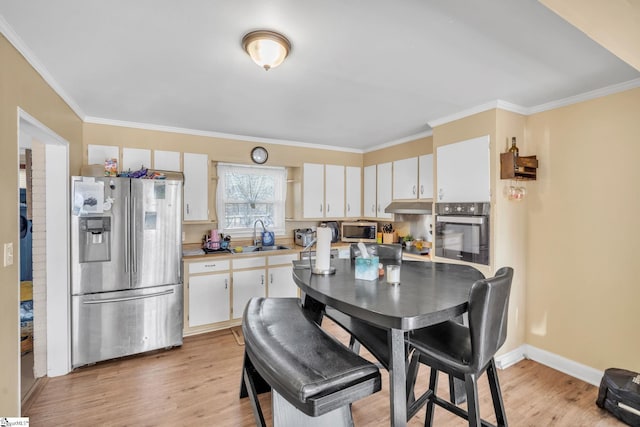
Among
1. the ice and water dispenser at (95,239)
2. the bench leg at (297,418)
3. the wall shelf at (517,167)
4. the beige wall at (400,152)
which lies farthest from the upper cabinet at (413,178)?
the ice and water dispenser at (95,239)

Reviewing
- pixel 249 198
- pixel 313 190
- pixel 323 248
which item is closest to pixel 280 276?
pixel 249 198

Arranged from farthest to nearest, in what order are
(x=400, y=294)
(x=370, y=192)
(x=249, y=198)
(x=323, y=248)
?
(x=370, y=192)
(x=249, y=198)
(x=323, y=248)
(x=400, y=294)

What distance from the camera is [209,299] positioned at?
3.69 m

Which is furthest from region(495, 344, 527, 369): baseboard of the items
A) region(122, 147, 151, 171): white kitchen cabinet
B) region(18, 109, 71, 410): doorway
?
region(122, 147, 151, 171): white kitchen cabinet

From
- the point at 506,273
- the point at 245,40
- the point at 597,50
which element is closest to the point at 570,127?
the point at 597,50

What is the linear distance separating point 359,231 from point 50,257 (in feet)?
11.9

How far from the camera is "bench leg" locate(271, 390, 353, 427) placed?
1.76 m

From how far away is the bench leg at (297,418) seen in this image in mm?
1764

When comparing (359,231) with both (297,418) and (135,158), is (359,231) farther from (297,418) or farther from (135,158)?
(297,418)

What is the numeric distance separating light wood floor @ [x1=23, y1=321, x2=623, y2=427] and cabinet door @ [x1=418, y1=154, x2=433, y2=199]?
1.99 meters

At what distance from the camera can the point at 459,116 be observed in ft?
10.4

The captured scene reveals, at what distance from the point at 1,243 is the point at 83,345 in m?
1.64

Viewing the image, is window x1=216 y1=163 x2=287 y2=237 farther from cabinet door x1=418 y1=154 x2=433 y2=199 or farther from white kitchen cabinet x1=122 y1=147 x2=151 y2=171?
cabinet door x1=418 y1=154 x2=433 y2=199

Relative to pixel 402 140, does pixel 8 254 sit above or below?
below
